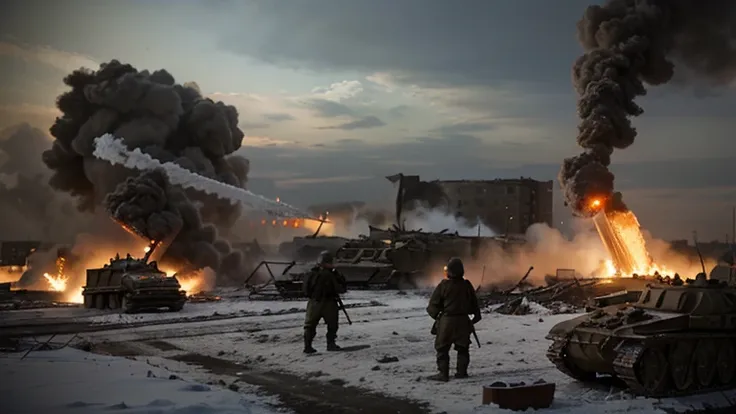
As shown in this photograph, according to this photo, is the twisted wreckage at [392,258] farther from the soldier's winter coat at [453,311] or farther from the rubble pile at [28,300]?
the soldier's winter coat at [453,311]

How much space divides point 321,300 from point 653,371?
235 inches

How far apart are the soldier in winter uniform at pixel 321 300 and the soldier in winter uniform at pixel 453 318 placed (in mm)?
2960

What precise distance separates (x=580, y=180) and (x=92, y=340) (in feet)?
57.7

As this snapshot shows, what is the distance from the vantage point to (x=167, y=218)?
34938 millimetres

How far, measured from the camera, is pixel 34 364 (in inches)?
460

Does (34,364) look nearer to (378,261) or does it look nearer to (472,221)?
(378,261)

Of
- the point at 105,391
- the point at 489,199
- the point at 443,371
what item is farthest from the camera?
the point at 489,199

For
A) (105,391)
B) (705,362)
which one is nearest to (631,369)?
(705,362)

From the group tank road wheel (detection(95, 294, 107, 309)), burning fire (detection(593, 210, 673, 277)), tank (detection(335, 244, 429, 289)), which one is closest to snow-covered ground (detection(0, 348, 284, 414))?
tank road wheel (detection(95, 294, 107, 309))

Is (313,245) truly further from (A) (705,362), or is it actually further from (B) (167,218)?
(A) (705,362)

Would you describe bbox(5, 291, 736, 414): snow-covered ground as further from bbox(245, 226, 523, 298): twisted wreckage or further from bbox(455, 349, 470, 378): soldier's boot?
bbox(245, 226, 523, 298): twisted wreckage

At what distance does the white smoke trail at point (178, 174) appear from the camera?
119 feet

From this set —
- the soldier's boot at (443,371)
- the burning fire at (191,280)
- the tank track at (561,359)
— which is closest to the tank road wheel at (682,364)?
the tank track at (561,359)

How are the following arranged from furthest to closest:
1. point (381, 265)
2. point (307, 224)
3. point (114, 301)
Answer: point (307, 224), point (381, 265), point (114, 301)
